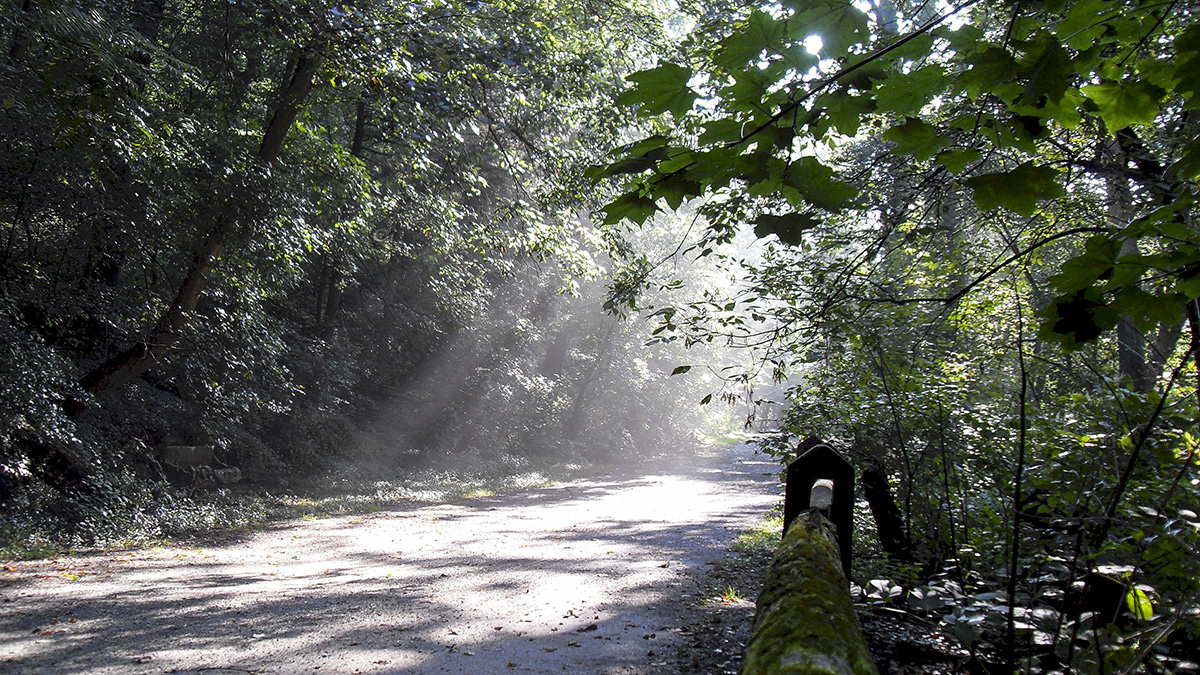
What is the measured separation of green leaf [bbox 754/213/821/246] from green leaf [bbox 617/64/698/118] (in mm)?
334

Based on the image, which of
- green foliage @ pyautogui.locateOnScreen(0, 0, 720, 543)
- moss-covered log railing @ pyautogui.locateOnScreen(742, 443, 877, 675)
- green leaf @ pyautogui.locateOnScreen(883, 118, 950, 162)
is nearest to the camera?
moss-covered log railing @ pyautogui.locateOnScreen(742, 443, 877, 675)

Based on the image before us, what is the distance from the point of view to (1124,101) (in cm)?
198

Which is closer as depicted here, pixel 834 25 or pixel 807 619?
pixel 807 619

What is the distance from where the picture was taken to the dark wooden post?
3.12 meters

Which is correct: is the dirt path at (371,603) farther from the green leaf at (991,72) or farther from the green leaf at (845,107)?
the green leaf at (991,72)

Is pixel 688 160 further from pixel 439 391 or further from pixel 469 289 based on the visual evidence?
pixel 439 391

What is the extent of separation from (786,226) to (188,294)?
11.4m

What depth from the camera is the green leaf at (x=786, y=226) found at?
1.75 m

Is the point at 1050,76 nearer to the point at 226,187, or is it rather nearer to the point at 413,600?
the point at 413,600

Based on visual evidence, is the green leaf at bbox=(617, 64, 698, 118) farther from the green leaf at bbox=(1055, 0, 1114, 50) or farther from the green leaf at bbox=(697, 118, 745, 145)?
the green leaf at bbox=(1055, 0, 1114, 50)

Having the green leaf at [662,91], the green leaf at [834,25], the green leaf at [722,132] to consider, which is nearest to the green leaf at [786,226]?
the green leaf at [722,132]

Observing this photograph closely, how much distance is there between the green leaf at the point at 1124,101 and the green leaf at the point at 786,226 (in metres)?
0.93

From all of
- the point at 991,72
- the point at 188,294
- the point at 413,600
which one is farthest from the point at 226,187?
A: the point at 991,72

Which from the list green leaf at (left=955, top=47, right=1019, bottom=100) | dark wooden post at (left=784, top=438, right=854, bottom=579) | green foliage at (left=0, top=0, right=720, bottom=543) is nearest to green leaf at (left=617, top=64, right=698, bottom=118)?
green leaf at (left=955, top=47, right=1019, bottom=100)
